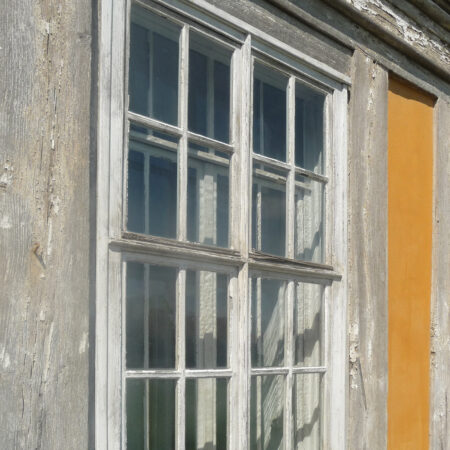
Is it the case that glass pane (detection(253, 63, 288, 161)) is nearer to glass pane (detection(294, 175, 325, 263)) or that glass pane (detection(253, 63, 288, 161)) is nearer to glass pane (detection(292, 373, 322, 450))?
glass pane (detection(294, 175, 325, 263))

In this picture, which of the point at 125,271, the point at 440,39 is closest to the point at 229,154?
the point at 125,271

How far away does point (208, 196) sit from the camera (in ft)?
11.4

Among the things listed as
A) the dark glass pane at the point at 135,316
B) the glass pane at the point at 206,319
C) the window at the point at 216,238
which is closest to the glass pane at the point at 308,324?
the window at the point at 216,238

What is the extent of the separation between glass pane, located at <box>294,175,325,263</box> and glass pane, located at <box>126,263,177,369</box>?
0.92 m

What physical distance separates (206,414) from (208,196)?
877mm

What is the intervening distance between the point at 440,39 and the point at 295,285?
200cm

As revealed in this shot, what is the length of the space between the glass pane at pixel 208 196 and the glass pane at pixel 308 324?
24.2 inches

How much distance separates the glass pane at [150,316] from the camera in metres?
3.06

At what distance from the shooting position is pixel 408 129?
4730 millimetres

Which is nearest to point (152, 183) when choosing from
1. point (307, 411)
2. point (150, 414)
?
point (150, 414)

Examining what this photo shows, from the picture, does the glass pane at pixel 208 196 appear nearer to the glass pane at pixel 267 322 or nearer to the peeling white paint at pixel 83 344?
the glass pane at pixel 267 322

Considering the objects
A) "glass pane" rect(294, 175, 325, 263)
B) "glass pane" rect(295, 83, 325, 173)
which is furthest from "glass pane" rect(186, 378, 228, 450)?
"glass pane" rect(295, 83, 325, 173)

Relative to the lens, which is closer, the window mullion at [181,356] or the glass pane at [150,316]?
the glass pane at [150,316]

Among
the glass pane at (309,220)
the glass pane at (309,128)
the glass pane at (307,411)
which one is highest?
the glass pane at (309,128)
